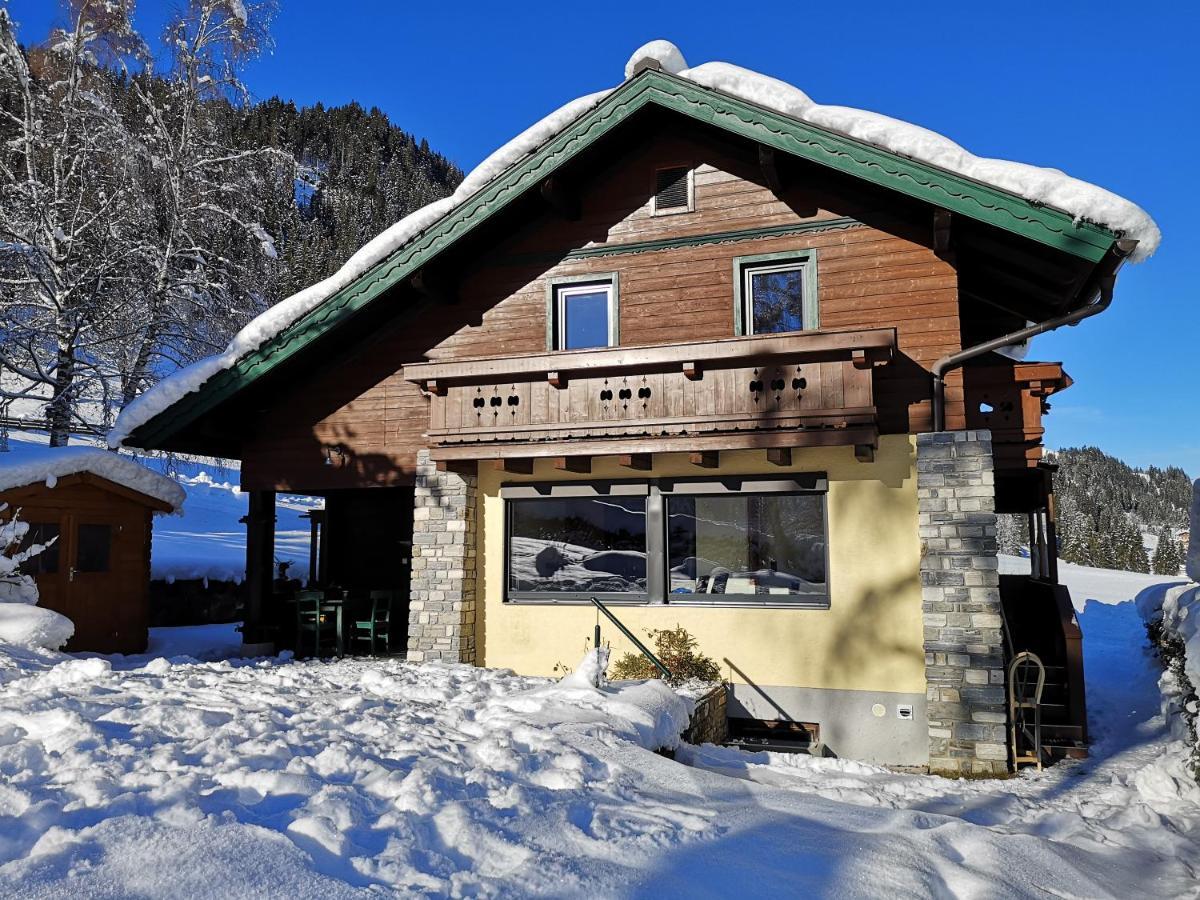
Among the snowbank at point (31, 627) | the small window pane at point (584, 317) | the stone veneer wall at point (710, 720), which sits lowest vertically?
the stone veneer wall at point (710, 720)

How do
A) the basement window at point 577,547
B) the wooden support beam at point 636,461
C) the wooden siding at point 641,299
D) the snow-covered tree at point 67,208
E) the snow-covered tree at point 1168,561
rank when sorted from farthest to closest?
the snow-covered tree at point 1168,561 < the snow-covered tree at point 67,208 < the basement window at point 577,547 < the wooden support beam at point 636,461 < the wooden siding at point 641,299

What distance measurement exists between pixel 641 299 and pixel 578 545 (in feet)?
10.7

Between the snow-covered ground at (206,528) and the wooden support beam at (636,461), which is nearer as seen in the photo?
the wooden support beam at (636,461)

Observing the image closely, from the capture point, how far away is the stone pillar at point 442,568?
34.6 ft

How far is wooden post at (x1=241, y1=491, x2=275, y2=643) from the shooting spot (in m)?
12.4

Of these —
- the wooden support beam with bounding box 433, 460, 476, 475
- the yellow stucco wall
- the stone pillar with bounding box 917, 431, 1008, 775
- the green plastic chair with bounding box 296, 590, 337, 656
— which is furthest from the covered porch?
the stone pillar with bounding box 917, 431, 1008, 775

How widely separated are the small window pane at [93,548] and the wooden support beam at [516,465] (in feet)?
19.3

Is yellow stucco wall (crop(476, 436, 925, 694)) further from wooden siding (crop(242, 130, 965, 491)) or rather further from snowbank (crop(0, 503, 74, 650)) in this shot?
snowbank (crop(0, 503, 74, 650))

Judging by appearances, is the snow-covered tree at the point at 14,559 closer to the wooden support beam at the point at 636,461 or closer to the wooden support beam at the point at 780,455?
the wooden support beam at the point at 636,461

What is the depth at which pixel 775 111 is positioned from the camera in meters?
9.42

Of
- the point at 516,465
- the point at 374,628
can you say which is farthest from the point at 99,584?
the point at 516,465

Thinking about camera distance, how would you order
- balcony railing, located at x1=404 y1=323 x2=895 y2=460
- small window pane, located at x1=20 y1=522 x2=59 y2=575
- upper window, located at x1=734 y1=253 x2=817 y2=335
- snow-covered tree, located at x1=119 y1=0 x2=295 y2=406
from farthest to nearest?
1. snow-covered tree, located at x1=119 y1=0 x2=295 y2=406
2. small window pane, located at x1=20 y1=522 x2=59 y2=575
3. upper window, located at x1=734 y1=253 x2=817 y2=335
4. balcony railing, located at x1=404 y1=323 x2=895 y2=460

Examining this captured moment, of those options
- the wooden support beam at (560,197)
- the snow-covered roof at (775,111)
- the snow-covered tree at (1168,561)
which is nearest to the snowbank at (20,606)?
the snow-covered roof at (775,111)

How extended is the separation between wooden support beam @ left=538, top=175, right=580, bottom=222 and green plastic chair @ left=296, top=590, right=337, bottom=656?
6205 millimetres
